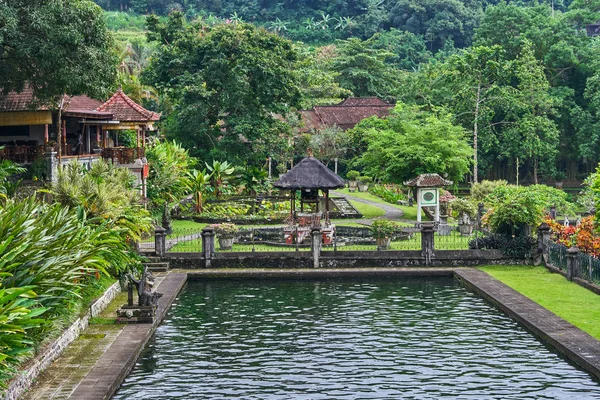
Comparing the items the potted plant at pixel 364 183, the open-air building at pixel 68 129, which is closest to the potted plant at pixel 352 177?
the potted plant at pixel 364 183

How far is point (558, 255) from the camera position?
32906mm

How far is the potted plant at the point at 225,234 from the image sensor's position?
3709 cm

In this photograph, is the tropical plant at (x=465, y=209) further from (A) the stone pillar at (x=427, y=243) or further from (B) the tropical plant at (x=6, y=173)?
(B) the tropical plant at (x=6, y=173)

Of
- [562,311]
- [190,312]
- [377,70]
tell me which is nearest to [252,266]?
[190,312]

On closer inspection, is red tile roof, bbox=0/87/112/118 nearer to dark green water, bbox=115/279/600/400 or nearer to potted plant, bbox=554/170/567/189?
dark green water, bbox=115/279/600/400

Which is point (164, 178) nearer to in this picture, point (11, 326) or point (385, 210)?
point (385, 210)

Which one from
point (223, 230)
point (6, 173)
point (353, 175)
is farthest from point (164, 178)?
point (353, 175)

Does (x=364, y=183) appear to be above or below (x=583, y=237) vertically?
above

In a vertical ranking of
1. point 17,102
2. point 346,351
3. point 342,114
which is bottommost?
point 346,351

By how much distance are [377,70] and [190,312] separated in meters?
65.1

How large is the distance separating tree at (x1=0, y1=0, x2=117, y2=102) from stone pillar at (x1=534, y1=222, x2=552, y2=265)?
16.3 metres

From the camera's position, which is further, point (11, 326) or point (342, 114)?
point (342, 114)

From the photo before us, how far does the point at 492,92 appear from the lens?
60312mm

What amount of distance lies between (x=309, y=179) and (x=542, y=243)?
Result: 398 inches
